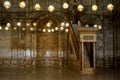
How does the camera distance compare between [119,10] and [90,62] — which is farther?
[119,10]

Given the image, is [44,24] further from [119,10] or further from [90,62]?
[90,62]

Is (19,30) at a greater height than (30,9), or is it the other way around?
(30,9)

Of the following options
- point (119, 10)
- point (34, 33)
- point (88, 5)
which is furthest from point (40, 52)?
point (119, 10)

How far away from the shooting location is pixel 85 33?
18906 mm

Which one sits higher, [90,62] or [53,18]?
[53,18]

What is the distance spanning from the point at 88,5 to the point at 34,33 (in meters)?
6.06

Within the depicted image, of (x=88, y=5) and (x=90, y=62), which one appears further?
(x=88, y=5)

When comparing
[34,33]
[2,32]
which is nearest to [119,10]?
[34,33]

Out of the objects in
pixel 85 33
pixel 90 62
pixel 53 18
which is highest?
pixel 53 18

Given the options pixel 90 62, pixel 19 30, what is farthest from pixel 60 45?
pixel 90 62

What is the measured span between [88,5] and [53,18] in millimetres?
3746

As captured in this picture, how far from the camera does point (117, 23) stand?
1115 inches

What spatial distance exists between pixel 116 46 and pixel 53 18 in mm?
6819

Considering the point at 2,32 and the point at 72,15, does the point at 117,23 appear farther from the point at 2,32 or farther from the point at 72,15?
the point at 2,32
